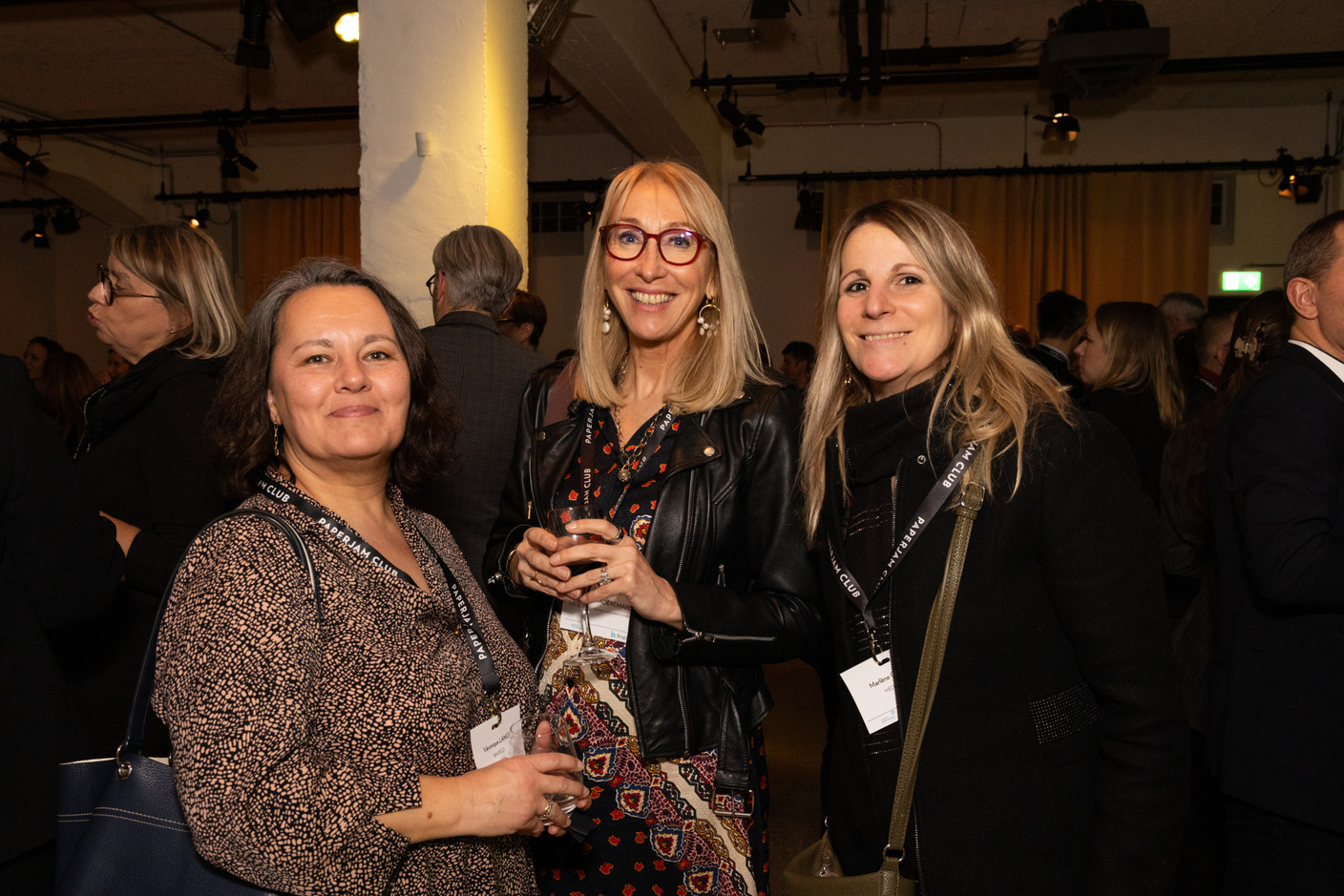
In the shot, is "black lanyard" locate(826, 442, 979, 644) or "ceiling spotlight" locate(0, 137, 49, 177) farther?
"ceiling spotlight" locate(0, 137, 49, 177)

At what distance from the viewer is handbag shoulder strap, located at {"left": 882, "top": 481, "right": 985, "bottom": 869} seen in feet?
4.49

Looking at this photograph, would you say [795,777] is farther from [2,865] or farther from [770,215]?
[770,215]

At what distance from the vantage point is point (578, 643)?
178 centimetres

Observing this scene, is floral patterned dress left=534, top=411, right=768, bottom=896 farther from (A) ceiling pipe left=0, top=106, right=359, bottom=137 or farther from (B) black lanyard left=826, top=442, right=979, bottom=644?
(A) ceiling pipe left=0, top=106, right=359, bottom=137

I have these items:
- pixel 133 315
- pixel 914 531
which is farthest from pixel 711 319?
pixel 133 315

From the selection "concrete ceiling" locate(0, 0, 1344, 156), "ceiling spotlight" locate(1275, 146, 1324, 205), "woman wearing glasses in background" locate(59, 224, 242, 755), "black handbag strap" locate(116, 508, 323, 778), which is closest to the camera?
"black handbag strap" locate(116, 508, 323, 778)

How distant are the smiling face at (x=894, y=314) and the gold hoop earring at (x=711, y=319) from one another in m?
0.38

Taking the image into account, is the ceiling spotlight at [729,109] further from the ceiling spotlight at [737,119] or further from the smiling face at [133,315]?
the smiling face at [133,315]

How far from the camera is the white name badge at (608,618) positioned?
1.70 metres

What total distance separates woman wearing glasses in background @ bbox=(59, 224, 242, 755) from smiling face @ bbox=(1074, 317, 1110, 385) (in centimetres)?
325

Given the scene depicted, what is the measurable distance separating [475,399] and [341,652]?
Result: 163 centimetres

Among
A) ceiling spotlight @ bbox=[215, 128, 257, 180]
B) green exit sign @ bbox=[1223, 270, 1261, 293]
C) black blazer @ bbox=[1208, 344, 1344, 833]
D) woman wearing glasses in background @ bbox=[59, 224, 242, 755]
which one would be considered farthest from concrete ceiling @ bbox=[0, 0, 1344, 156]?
black blazer @ bbox=[1208, 344, 1344, 833]

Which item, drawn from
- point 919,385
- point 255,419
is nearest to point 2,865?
point 255,419

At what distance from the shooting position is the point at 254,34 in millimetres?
4770
